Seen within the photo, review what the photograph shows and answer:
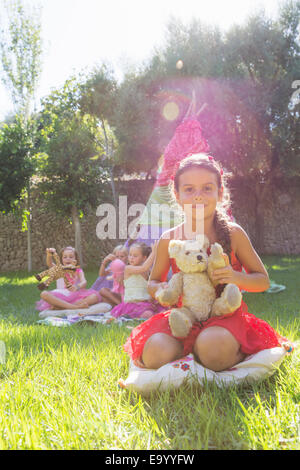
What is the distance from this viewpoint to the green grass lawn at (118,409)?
4.23 ft

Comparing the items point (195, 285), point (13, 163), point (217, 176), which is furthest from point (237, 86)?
point (195, 285)

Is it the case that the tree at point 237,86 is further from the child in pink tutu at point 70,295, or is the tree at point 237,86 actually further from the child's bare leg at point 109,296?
the child's bare leg at point 109,296

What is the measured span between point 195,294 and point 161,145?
410 inches

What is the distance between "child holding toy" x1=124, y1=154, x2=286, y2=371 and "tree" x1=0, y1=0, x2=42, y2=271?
8803 mm

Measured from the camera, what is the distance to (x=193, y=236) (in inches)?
87.0

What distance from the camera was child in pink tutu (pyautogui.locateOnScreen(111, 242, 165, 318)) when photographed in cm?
439

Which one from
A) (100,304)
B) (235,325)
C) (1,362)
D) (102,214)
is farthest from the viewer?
(102,214)

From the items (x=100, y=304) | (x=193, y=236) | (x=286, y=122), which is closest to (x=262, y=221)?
(x=286, y=122)

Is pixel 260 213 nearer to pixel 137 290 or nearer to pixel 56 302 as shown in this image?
pixel 137 290

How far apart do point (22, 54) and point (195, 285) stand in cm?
1098

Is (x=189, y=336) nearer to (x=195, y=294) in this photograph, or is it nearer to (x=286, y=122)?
(x=195, y=294)

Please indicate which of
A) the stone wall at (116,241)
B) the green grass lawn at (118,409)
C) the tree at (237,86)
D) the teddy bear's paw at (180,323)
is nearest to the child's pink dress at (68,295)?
the green grass lawn at (118,409)

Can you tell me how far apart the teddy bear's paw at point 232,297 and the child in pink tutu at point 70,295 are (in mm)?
3315

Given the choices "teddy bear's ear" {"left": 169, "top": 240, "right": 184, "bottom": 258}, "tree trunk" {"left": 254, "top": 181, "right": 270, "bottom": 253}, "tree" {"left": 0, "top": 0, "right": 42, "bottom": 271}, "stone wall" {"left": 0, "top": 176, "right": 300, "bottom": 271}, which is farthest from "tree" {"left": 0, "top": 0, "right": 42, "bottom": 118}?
"teddy bear's ear" {"left": 169, "top": 240, "right": 184, "bottom": 258}
